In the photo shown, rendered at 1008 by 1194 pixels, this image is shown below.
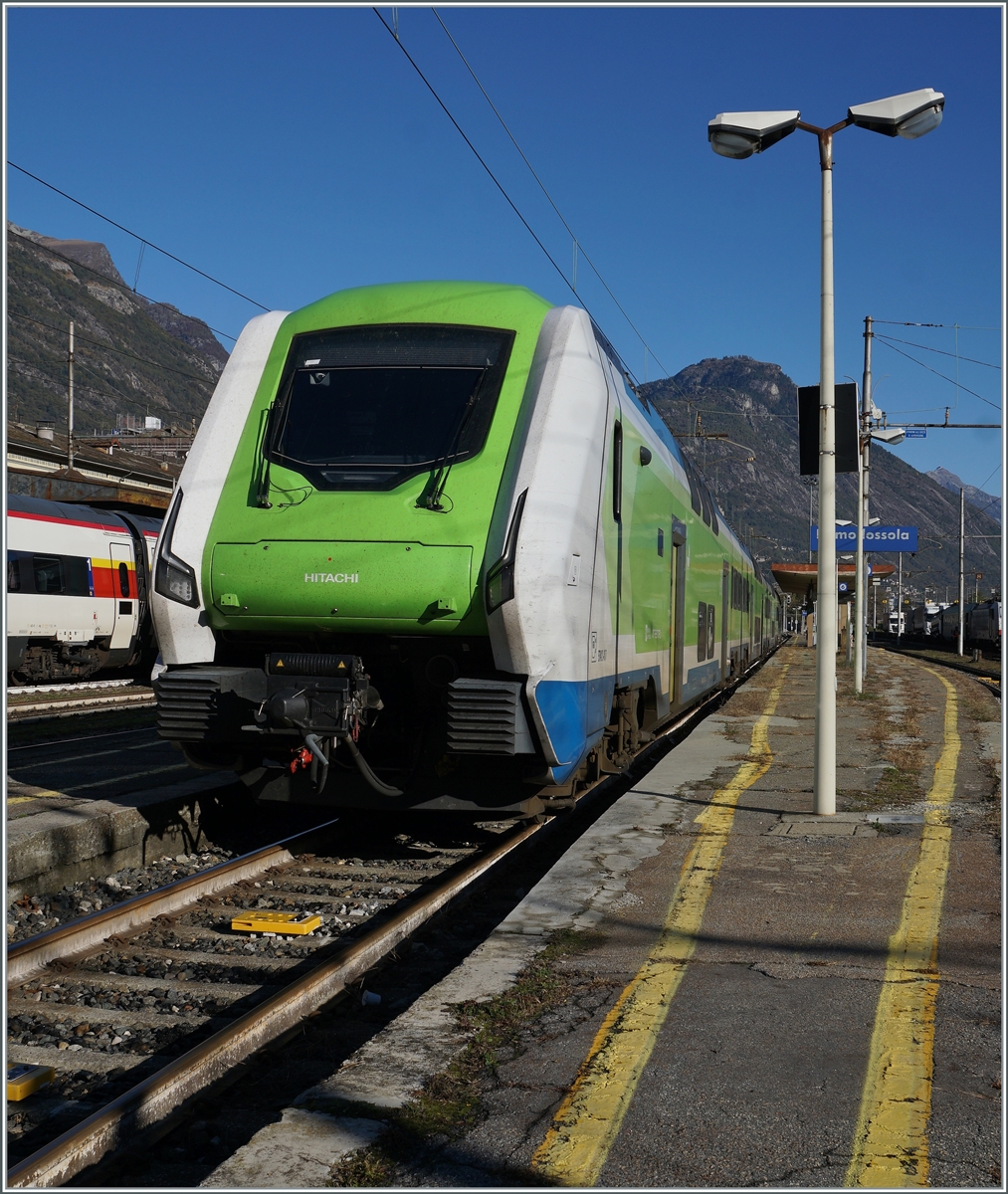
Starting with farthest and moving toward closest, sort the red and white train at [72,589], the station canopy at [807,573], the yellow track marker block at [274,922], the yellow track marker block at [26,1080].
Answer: the station canopy at [807,573] < the red and white train at [72,589] < the yellow track marker block at [274,922] < the yellow track marker block at [26,1080]

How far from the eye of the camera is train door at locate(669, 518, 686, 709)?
1031 centimetres

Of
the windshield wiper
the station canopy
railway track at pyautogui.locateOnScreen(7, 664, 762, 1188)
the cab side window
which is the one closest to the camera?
railway track at pyautogui.locateOnScreen(7, 664, 762, 1188)

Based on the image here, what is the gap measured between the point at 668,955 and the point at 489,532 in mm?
2478

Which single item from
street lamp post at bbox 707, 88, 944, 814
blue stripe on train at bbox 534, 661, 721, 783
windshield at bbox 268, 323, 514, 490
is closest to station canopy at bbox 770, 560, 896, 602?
street lamp post at bbox 707, 88, 944, 814

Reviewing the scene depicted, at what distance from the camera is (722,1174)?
2.89 meters

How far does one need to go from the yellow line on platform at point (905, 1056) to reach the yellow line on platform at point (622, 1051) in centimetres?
67

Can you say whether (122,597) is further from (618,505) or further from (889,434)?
(618,505)

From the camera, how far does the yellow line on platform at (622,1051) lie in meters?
2.97

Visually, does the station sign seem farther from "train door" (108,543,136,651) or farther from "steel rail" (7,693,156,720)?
"train door" (108,543,136,651)

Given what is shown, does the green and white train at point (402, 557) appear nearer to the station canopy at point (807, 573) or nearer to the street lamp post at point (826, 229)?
the street lamp post at point (826, 229)

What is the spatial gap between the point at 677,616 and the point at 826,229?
3907 mm

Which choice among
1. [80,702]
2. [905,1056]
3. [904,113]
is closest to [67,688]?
[80,702]

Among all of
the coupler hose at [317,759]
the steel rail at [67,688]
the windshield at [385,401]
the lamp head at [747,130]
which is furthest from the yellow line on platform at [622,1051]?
the steel rail at [67,688]

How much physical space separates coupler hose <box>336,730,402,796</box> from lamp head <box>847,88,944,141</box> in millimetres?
5748
